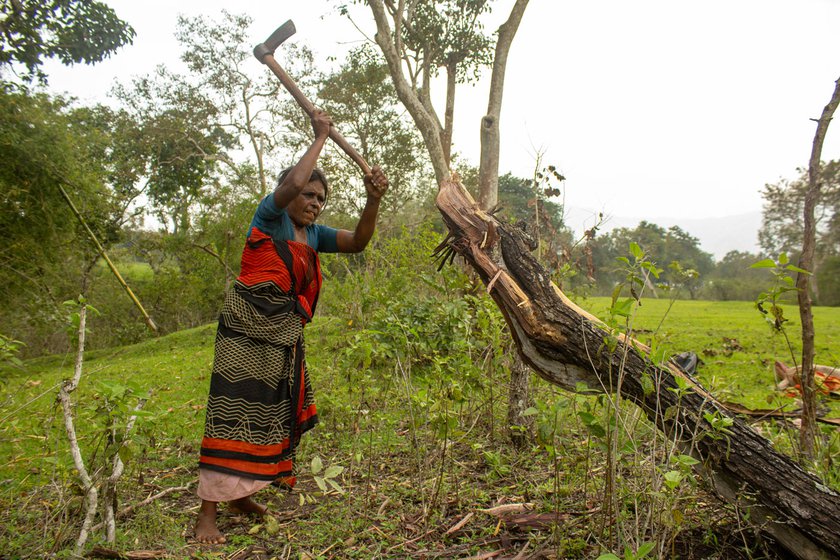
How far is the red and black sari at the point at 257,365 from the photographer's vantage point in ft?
8.62

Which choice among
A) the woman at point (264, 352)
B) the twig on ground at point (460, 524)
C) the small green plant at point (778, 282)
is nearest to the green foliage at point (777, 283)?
the small green plant at point (778, 282)

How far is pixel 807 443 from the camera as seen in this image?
2809 mm

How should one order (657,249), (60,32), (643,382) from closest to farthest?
1. (643,382)
2. (60,32)
3. (657,249)

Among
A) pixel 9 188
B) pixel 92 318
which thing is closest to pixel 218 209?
pixel 92 318

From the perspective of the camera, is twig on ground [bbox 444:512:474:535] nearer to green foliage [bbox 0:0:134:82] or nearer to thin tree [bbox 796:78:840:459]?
thin tree [bbox 796:78:840:459]

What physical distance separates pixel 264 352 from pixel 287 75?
→ 1474 millimetres

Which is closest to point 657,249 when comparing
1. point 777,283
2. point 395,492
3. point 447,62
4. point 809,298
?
point 447,62

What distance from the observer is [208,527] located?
8.29 ft

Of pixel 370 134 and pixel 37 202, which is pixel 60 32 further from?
pixel 370 134

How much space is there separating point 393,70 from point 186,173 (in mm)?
9999

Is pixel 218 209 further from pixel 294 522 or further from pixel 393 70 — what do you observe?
pixel 294 522

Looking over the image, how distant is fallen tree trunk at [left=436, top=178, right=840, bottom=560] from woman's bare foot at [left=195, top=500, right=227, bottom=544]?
1.63m

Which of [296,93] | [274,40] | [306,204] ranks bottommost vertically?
[306,204]

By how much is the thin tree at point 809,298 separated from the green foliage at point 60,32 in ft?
29.4
